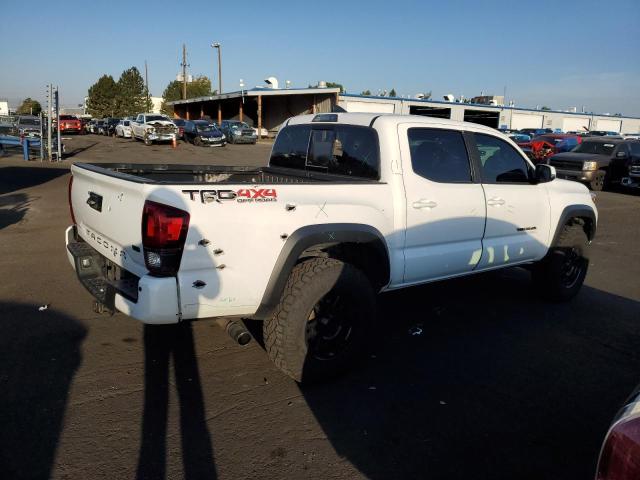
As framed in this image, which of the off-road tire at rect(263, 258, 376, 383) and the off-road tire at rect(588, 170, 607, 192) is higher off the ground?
the off-road tire at rect(588, 170, 607, 192)

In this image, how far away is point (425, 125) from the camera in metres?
4.12

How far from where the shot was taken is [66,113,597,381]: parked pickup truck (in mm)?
2938

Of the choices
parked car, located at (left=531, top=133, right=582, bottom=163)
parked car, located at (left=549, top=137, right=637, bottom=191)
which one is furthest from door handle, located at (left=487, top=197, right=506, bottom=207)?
parked car, located at (left=531, top=133, right=582, bottom=163)

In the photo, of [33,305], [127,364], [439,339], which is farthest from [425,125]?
[33,305]

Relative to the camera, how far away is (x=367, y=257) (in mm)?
3797

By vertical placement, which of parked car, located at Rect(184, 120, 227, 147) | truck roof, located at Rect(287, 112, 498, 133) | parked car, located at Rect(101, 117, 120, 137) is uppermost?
parked car, located at Rect(101, 117, 120, 137)

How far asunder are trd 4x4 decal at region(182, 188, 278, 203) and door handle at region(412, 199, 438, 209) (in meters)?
1.26

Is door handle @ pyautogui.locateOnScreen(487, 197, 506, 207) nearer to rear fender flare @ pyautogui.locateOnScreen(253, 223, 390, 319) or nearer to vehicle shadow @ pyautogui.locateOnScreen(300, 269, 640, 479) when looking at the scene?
vehicle shadow @ pyautogui.locateOnScreen(300, 269, 640, 479)

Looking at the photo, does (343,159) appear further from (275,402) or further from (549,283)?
(549,283)

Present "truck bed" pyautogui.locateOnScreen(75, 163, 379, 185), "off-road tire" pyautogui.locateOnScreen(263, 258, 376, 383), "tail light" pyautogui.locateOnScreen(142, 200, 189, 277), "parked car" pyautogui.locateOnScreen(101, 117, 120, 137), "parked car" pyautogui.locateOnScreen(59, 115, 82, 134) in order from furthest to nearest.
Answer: "parked car" pyautogui.locateOnScreen(101, 117, 120, 137)
"parked car" pyautogui.locateOnScreen(59, 115, 82, 134)
"truck bed" pyautogui.locateOnScreen(75, 163, 379, 185)
"off-road tire" pyautogui.locateOnScreen(263, 258, 376, 383)
"tail light" pyautogui.locateOnScreen(142, 200, 189, 277)

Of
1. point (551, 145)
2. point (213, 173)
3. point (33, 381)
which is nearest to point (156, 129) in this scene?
point (551, 145)

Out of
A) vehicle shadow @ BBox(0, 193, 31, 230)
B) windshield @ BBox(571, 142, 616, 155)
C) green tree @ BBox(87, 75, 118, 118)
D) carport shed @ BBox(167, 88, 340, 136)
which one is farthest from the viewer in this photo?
green tree @ BBox(87, 75, 118, 118)

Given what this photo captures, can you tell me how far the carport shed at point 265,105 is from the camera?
130ft

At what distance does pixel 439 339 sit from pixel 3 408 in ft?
A: 10.9
